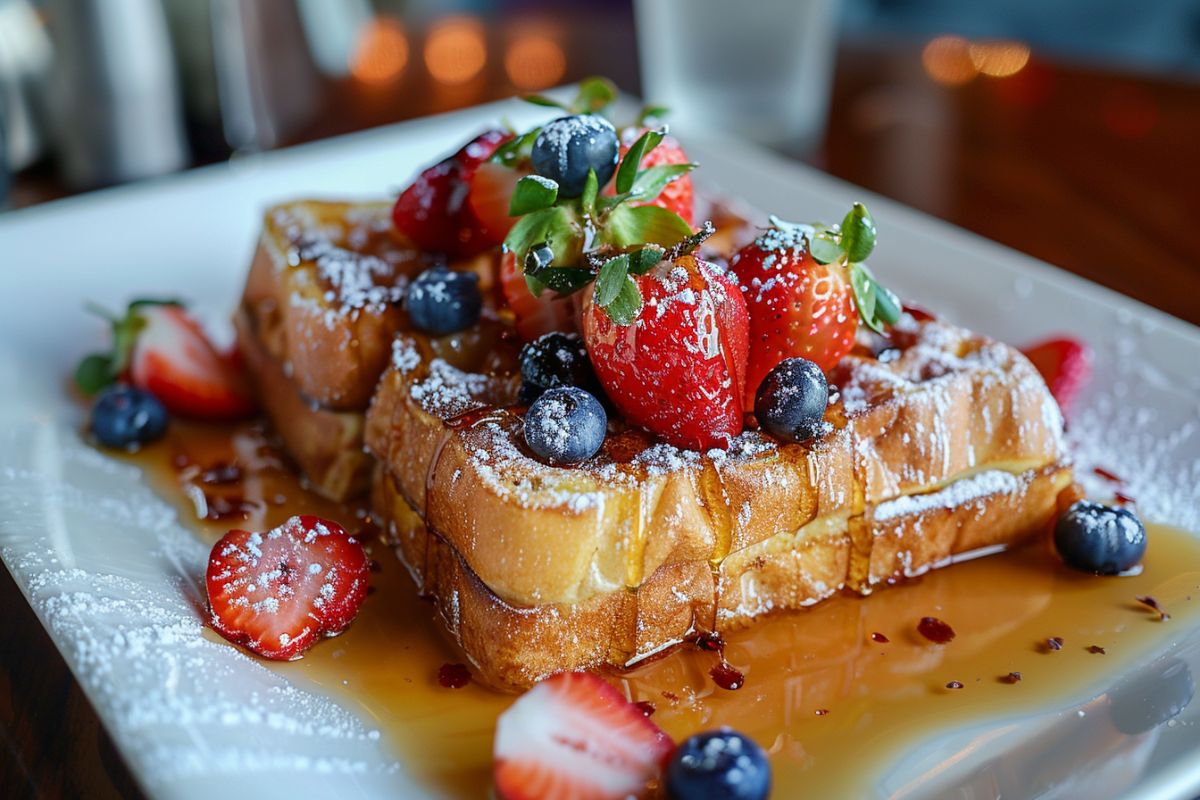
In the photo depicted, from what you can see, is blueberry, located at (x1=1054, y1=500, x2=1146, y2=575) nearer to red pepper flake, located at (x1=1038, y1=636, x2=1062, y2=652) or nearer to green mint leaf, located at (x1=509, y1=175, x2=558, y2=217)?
red pepper flake, located at (x1=1038, y1=636, x2=1062, y2=652)

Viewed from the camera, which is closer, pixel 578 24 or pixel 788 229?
pixel 788 229

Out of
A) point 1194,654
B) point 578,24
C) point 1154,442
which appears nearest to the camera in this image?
point 1194,654

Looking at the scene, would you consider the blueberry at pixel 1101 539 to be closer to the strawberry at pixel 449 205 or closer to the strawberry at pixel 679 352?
the strawberry at pixel 679 352

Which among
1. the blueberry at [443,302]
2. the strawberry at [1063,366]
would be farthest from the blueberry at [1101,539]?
the blueberry at [443,302]

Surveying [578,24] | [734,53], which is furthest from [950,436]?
[578,24]

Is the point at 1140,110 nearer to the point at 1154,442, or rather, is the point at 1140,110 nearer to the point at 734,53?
the point at 734,53

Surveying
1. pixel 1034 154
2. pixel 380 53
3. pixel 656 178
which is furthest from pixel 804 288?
pixel 380 53

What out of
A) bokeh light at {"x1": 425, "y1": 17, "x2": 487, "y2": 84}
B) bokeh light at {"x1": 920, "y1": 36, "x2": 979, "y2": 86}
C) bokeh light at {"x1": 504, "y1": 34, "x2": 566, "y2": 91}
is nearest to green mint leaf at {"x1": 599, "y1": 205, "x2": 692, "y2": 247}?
bokeh light at {"x1": 504, "y1": 34, "x2": 566, "y2": 91}
